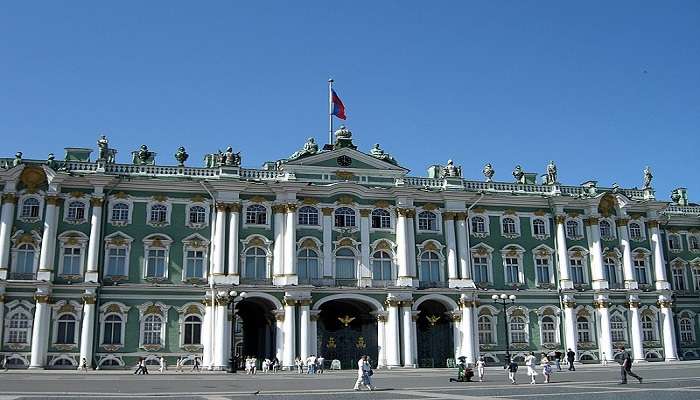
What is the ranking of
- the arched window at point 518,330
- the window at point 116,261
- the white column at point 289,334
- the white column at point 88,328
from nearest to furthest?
the white column at point 88,328 → the white column at point 289,334 → the window at point 116,261 → the arched window at point 518,330

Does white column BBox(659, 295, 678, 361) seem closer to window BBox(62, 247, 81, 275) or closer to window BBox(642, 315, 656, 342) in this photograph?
window BBox(642, 315, 656, 342)

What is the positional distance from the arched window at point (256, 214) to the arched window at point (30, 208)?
14.8 meters

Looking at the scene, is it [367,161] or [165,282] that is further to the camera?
[367,161]

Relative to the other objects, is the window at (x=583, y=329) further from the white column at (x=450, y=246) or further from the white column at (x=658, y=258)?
the white column at (x=450, y=246)

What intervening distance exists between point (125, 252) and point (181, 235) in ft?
13.5

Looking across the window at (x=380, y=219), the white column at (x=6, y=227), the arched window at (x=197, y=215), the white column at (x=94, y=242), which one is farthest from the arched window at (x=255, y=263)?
the white column at (x=6, y=227)

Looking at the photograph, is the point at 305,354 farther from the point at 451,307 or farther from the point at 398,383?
the point at 398,383

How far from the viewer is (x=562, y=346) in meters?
58.8

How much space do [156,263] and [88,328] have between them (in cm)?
643

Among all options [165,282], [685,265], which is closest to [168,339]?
[165,282]

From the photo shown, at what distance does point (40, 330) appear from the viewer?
49344mm

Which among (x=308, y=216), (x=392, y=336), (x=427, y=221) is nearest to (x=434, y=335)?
(x=392, y=336)

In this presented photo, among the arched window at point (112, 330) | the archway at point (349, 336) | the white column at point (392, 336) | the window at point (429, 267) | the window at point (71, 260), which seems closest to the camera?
the arched window at point (112, 330)

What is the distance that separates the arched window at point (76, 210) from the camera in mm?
52594
